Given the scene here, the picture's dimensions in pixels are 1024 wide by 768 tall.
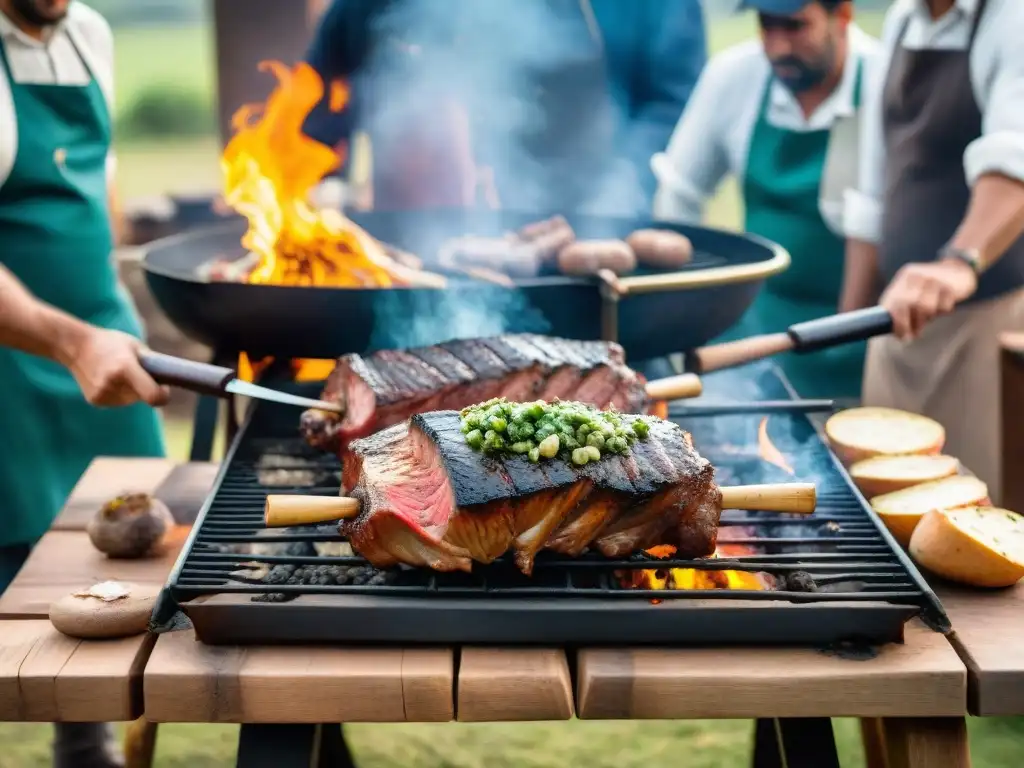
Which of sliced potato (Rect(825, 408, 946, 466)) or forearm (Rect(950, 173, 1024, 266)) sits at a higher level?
forearm (Rect(950, 173, 1024, 266))

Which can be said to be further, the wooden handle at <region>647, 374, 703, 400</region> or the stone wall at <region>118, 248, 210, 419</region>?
the stone wall at <region>118, 248, 210, 419</region>

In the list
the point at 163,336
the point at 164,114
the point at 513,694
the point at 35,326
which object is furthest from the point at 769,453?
the point at 164,114

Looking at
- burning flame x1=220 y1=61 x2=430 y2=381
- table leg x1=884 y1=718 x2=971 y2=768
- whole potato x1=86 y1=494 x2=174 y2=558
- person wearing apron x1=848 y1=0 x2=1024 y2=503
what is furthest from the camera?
person wearing apron x1=848 y1=0 x2=1024 y2=503

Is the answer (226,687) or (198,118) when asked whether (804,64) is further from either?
(198,118)

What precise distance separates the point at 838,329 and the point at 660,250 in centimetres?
110

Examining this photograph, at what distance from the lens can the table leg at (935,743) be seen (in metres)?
2.23

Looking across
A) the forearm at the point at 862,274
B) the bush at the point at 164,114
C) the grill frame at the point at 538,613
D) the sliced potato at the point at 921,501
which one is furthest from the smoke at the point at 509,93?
the bush at the point at 164,114

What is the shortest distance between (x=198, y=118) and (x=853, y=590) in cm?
2321

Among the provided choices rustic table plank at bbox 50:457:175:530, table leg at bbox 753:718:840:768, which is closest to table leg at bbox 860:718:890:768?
table leg at bbox 753:718:840:768

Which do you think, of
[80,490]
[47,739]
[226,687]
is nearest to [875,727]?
[226,687]

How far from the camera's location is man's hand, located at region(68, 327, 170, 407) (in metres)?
3.01

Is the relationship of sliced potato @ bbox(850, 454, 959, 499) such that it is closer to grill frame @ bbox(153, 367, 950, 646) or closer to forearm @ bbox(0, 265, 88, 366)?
grill frame @ bbox(153, 367, 950, 646)

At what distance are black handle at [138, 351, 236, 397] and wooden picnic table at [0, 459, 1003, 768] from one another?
0.93 metres

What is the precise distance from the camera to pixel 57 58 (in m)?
4.38
